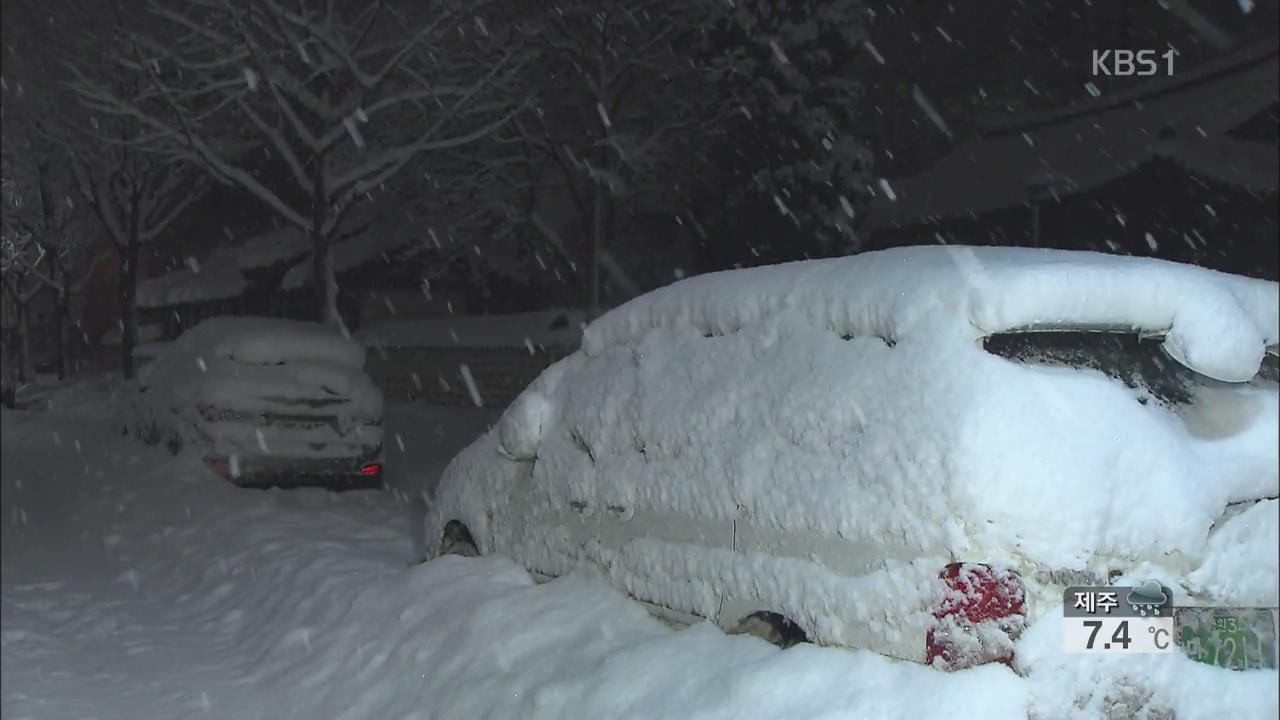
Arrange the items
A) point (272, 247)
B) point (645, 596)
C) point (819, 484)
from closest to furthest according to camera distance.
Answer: point (819, 484), point (645, 596), point (272, 247)

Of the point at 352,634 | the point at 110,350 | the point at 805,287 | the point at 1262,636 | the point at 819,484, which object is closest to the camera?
the point at 1262,636

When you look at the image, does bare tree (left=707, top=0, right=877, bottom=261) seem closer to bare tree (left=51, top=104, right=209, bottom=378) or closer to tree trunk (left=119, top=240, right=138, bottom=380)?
bare tree (left=51, top=104, right=209, bottom=378)

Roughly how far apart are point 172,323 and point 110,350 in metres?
8.52

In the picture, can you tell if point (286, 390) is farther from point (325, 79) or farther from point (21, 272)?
point (21, 272)

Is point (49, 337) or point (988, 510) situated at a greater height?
point (49, 337)

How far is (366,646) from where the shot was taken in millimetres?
6258

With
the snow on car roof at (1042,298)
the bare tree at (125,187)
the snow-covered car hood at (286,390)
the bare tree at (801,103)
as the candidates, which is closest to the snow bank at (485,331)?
the bare tree at (801,103)

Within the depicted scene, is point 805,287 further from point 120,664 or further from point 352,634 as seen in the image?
point 120,664

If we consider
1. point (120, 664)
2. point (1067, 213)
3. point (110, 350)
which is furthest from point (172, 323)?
point (120, 664)

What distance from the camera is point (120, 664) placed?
267 inches

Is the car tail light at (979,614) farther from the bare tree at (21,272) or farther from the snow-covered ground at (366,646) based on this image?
the bare tree at (21,272)

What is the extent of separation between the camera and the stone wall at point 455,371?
21.9m

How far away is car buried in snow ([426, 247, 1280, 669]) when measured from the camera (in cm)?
354

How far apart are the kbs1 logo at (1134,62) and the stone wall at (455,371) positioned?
1132 centimetres
